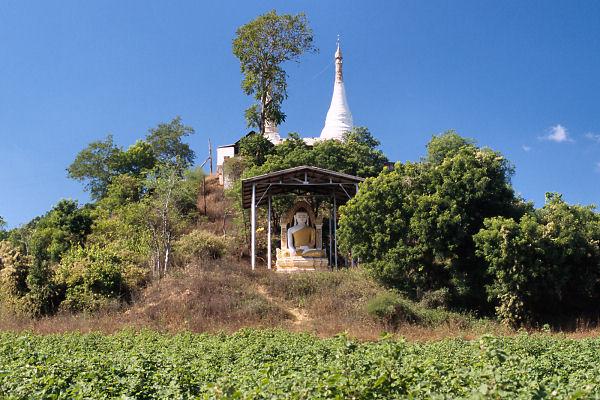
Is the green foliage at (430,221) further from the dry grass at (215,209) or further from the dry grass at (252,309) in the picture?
the dry grass at (215,209)

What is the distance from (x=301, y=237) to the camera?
21.1 metres

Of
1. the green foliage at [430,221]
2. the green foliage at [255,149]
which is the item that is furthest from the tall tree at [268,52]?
the green foliage at [430,221]

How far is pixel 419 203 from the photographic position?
54.5 ft

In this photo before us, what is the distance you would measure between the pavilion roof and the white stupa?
11.2m

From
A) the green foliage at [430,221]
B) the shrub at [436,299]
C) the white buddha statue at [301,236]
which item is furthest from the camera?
the white buddha statue at [301,236]

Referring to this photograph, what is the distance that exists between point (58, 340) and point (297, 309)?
663 centimetres

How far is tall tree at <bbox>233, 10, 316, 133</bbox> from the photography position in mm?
28109

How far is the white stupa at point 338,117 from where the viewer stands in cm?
3400

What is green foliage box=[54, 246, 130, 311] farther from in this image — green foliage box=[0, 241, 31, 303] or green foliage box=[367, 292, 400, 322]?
green foliage box=[367, 292, 400, 322]

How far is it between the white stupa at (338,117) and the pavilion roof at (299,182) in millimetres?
11187

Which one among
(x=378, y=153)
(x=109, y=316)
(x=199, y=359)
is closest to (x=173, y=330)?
(x=109, y=316)

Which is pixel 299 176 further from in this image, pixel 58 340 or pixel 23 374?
pixel 23 374

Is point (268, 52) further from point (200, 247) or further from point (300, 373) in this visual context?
point (300, 373)

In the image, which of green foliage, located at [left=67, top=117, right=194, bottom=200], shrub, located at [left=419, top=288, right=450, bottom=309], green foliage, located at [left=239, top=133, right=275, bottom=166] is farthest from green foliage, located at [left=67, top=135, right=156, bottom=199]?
shrub, located at [left=419, top=288, right=450, bottom=309]
